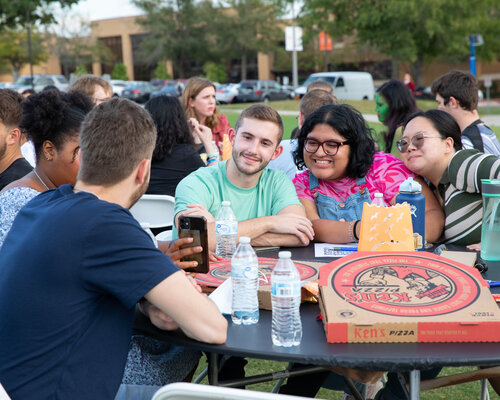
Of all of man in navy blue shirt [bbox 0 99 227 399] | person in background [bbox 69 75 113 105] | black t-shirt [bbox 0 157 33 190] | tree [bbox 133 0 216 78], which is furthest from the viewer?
tree [bbox 133 0 216 78]

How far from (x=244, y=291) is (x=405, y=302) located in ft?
1.73

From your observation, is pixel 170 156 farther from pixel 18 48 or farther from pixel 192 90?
pixel 18 48

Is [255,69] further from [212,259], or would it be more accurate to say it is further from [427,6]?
[212,259]

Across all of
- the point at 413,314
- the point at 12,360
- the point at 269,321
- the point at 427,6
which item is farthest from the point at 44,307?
the point at 427,6

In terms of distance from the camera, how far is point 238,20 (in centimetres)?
4159

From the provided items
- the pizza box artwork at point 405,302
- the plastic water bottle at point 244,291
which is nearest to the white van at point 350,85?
the pizza box artwork at point 405,302

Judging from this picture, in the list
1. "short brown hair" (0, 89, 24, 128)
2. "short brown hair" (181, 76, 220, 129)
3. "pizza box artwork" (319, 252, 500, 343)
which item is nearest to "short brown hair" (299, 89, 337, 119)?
"short brown hair" (181, 76, 220, 129)

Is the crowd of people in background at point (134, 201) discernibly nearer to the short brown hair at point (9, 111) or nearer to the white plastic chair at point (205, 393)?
the short brown hair at point (9, 111)

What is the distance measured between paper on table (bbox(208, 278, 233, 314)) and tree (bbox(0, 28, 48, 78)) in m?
45.6

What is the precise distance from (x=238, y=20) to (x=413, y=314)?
42.3 metres

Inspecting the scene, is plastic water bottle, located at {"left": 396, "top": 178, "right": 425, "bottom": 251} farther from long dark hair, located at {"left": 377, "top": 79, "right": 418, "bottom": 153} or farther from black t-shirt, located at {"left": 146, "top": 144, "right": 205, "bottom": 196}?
long dark hair, located at {"left": 377, "top": 79, "right": 418, "bottom": 153}

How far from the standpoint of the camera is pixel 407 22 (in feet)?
92.0

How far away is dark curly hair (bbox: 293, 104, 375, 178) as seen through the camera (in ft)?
9.83

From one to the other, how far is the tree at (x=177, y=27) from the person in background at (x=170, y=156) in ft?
133
